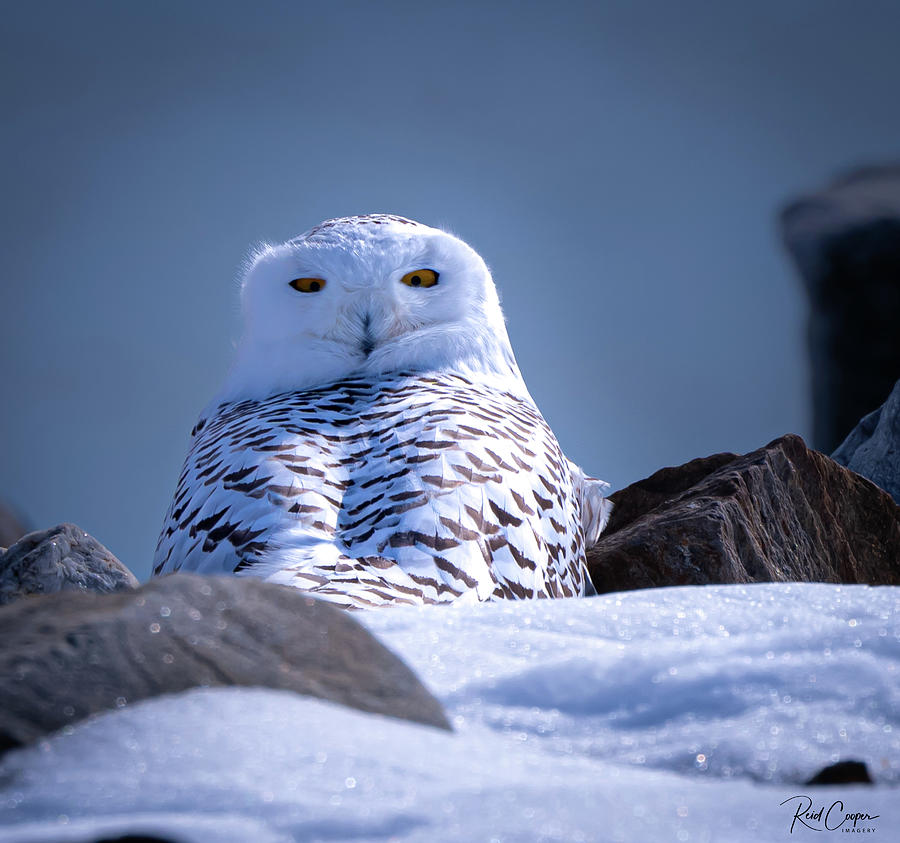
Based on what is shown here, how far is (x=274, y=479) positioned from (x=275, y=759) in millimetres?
913

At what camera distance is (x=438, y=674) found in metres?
0.69

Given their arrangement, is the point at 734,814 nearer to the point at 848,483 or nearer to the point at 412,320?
the point at 412,320

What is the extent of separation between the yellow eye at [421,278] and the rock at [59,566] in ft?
2.51

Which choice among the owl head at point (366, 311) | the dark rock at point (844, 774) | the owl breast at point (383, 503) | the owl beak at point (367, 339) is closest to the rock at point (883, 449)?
the owl head at point (366, 311)

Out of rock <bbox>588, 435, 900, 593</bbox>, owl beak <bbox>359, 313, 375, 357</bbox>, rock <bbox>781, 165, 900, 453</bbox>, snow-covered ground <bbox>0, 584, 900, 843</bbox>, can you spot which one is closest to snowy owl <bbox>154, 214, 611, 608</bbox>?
owl beak <bbox>359, 313, 375, 357</bbox>

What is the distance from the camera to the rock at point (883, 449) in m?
2.76

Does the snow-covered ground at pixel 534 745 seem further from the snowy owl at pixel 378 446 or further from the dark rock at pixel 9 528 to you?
the dark rock at pixel 9 528

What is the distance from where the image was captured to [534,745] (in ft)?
2.01

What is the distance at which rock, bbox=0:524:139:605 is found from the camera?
1518mm

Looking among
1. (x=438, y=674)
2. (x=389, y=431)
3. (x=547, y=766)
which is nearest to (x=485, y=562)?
(x=389, y=431)

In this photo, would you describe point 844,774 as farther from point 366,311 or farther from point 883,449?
point 883,449

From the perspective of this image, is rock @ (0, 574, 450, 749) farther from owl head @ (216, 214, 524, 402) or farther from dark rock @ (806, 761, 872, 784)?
owl head @ (216, 214, 524, 402)

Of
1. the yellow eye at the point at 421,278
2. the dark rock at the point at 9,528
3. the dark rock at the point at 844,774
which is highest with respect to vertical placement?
the yellow eye at the point at 421,278
